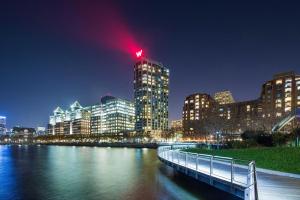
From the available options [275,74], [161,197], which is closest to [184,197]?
[161,197]

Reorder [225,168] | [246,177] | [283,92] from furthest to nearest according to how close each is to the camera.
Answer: [283,92]
[225,168]
[246,177]

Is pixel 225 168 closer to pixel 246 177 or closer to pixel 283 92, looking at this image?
pixel 246 177

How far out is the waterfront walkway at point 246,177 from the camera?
47.2ft

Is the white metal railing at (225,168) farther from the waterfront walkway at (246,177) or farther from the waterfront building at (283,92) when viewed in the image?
the waterfront building at (283,92)

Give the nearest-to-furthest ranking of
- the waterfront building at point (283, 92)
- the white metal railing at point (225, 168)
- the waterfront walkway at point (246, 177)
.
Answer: the white metal railing at point (225, 168) → the waterfront walkway at point (246, 177) → the waterfront building at point (283, 92)

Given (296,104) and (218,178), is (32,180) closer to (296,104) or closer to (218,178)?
(218,178)

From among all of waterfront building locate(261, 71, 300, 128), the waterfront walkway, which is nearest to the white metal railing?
the waterfront walkway

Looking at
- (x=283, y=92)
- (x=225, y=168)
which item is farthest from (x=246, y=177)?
(x=283, y=92)

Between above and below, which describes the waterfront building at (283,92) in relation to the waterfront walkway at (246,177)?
above

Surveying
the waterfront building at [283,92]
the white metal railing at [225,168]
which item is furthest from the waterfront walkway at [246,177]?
the waterfront building at [283,92]

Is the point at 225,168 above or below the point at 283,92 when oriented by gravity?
below

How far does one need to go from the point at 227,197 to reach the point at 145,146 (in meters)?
138

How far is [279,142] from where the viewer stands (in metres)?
39.2

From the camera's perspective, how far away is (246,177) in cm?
1759
